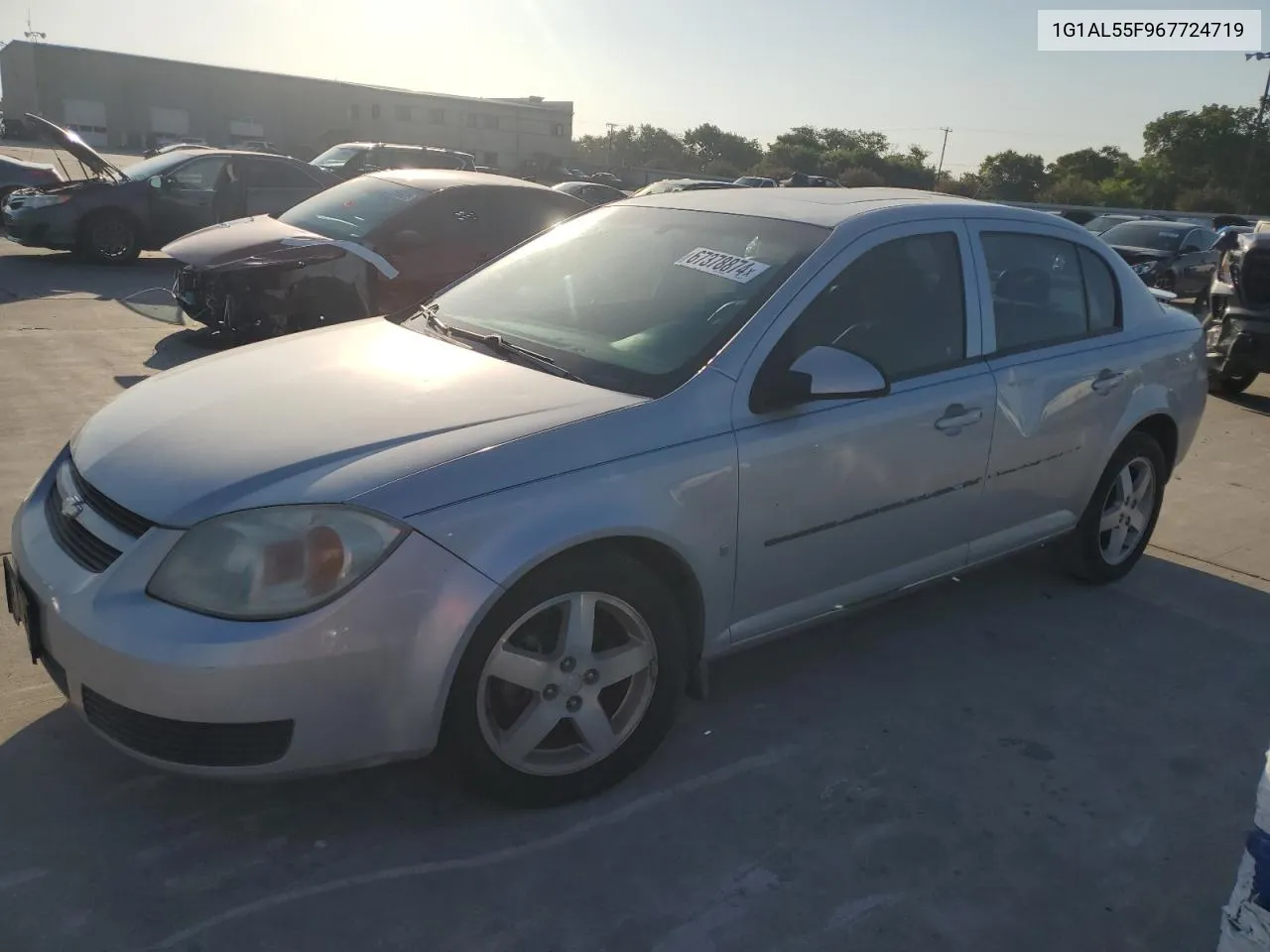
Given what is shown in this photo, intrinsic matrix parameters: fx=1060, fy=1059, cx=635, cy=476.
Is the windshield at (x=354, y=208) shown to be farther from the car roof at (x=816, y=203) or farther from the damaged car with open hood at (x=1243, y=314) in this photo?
the damaged car with open hood at (x=1243, y=314)

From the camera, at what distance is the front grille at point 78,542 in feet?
8.54

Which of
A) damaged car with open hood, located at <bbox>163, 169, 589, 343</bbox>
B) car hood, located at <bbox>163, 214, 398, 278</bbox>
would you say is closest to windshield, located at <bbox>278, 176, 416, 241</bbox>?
damaged car with open hood, located at <bbox>163, 169, 589, 343</bbox>

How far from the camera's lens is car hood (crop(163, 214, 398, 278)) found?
7.71 m

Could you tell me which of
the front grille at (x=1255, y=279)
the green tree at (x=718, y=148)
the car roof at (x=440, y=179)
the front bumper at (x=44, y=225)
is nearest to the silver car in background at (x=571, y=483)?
the car roof at (x=440, y=179)

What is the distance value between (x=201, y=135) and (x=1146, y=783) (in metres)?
73.5

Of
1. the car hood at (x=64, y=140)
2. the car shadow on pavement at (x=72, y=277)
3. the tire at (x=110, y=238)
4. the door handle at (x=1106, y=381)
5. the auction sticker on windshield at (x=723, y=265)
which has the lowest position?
the car shadow on pavement at (x=72, y=277)

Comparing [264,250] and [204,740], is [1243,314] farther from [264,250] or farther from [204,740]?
[204,740]

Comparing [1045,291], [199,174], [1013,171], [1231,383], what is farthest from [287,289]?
[1013,171]

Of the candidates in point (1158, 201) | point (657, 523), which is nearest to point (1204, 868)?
point (657, 523)

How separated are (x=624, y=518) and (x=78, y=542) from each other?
140cm

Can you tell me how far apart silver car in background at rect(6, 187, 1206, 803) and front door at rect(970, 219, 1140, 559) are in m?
0.02

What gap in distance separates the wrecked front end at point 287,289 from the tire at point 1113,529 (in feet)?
17.5

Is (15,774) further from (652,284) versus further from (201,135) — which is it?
(201,135)

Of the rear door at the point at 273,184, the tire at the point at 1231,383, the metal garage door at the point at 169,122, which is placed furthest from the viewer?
the metal garage door at the point at 169,122
